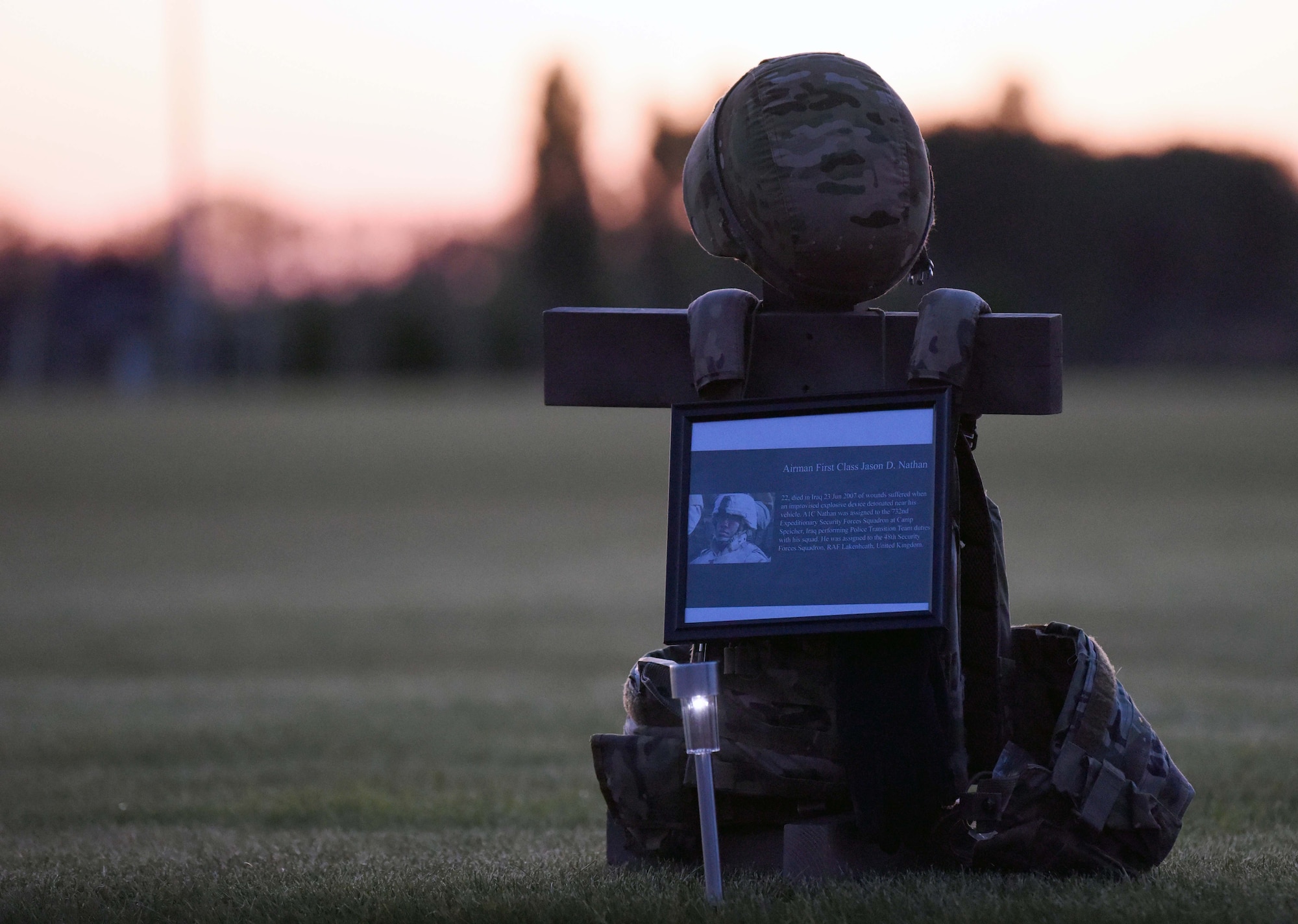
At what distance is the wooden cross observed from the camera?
11.5 ft

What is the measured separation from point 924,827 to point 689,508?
2.84 ft

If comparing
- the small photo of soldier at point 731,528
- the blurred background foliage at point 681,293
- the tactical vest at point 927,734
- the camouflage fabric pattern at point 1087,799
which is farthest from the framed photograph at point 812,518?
the blurred background foliage at point 681,293

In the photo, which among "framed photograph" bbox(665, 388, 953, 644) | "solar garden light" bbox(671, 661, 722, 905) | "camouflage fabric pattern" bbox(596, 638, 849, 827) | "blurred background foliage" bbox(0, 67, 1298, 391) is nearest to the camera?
"solar garden light" bbox(671, 661, 722, 905)

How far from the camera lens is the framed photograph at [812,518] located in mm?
3320

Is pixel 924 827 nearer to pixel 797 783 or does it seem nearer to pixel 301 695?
pixel 797 783

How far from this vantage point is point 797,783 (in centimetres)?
358

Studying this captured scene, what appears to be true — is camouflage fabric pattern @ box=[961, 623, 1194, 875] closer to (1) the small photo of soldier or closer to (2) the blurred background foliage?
(1) the small photo of soldier

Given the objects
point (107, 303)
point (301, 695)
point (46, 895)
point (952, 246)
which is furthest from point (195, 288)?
point (46, 895)

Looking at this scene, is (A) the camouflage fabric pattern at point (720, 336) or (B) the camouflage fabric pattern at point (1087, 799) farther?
(A) the camouflage fabric pattern at point (720, 336)

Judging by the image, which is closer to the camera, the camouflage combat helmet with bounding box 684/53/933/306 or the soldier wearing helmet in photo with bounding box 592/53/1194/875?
the soldier wearing helmet in photo with bounding box 592/53/1194/875

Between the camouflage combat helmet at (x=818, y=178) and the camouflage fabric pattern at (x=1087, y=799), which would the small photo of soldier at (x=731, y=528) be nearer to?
the camouflage combat helmet at (x=818, y=178)

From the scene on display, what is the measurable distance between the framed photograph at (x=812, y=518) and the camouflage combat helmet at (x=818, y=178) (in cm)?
41

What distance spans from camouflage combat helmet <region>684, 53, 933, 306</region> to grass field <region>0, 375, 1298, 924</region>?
1.40 m

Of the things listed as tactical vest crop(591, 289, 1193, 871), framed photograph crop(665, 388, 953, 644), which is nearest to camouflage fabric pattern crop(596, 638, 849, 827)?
tactical vest crop(591, 289, 1193, 871)
